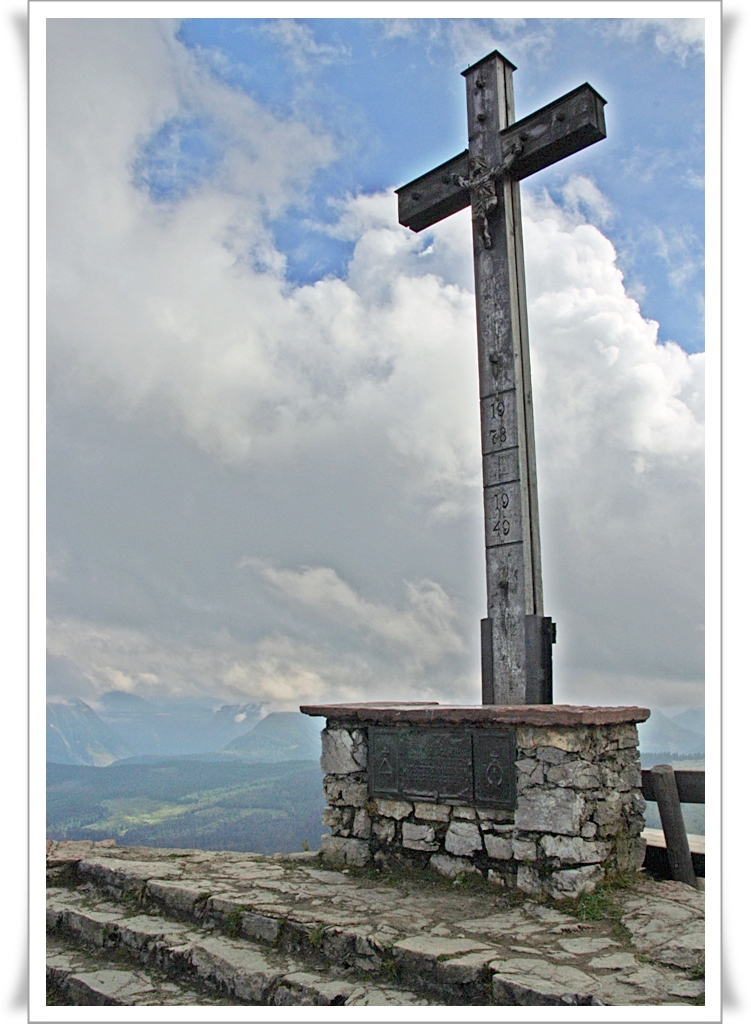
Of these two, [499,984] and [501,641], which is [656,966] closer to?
[499,984]

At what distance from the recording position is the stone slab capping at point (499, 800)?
5195 millimetres

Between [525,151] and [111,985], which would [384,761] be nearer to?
[111,985]

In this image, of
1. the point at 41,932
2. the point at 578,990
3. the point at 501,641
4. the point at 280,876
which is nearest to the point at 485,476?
the point at 501,641

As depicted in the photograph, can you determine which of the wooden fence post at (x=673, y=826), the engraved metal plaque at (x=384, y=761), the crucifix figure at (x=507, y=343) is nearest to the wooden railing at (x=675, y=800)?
the wooden fence post at (x=673, y=826)

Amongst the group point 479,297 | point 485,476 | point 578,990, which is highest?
point 479,297

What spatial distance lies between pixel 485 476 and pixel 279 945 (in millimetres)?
3659

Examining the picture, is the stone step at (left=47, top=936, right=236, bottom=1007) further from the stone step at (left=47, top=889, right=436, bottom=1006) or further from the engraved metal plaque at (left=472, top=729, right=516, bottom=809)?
the engraved metal plaque at (left=472, top=729, right=516, bottom=809)

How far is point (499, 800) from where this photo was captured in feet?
17.8

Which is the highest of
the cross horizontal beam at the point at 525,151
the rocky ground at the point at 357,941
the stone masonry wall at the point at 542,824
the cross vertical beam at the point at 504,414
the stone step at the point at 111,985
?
the cross horizontal beam at the point at 525,151

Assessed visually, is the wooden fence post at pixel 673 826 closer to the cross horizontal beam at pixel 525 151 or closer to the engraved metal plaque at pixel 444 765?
the engraved metal plaque at pixel 444 765

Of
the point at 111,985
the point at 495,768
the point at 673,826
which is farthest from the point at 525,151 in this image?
the point at 111,985

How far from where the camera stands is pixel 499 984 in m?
3.84

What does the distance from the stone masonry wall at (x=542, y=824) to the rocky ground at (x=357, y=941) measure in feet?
0.44

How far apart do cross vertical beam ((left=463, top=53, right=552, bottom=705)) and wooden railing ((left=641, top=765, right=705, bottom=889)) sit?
97cm
